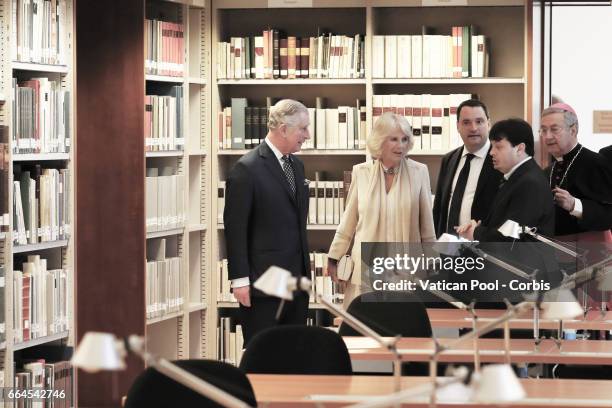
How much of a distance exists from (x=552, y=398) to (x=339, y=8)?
15.0 ft

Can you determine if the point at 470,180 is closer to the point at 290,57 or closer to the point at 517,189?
the point at 517,189

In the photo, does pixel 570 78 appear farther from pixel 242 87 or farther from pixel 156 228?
pixel 156 228

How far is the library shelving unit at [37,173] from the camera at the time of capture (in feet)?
16.7

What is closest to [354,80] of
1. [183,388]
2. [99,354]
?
[183,388]

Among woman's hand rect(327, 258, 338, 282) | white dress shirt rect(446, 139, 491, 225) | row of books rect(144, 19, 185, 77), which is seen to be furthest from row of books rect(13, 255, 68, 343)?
white dress shirt rect(446, 139, 491, 225)

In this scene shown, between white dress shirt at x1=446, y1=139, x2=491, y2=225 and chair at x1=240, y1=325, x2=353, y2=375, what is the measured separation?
6.49 ft

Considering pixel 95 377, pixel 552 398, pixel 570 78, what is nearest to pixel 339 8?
pixel 570 78

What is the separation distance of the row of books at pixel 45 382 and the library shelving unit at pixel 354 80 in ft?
6.37

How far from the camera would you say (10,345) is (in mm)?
5102

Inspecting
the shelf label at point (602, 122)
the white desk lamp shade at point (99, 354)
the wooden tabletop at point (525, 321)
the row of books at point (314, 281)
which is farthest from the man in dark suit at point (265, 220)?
the white desk lamp shade at point (99, 354)

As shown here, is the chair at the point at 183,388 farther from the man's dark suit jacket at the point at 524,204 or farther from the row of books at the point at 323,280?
the row of books at the point at 323,280

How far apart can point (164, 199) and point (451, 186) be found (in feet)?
5.95

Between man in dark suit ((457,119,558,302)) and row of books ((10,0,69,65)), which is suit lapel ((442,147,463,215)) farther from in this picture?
row of books ((10,0,69,65))

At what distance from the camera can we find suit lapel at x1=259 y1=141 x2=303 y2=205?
17.8 feet
